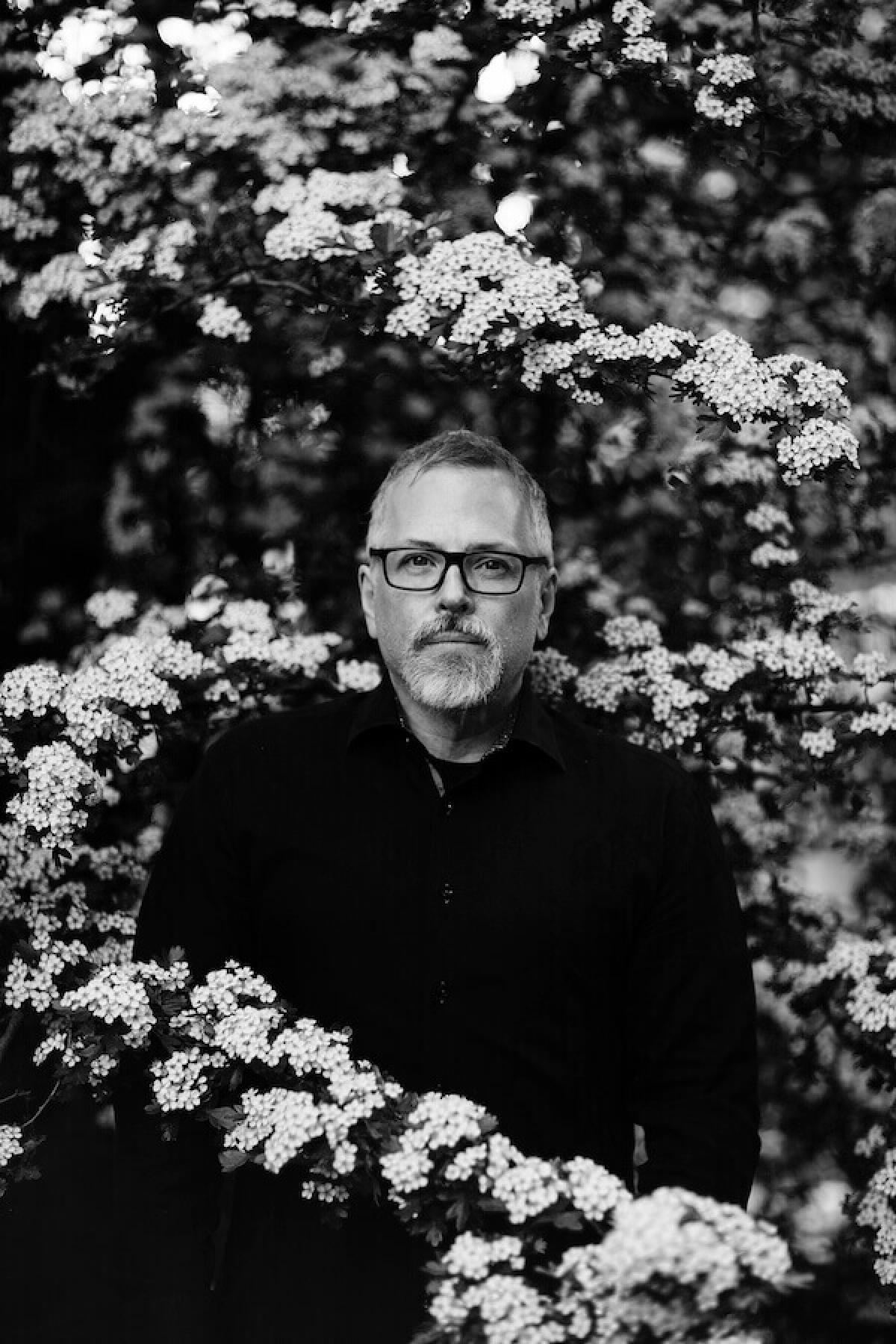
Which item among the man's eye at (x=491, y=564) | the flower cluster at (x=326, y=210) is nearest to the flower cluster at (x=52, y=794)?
the man's eye at (x=491, y=564)

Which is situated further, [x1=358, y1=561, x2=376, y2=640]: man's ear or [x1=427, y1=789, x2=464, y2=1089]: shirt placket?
[x1=358, y1=561, x2=376, y2=640]: man's ear

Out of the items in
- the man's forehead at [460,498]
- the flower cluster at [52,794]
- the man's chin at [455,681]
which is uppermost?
the man's forehead at [460,498]

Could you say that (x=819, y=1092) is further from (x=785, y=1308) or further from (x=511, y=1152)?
(x=511, y=1152)

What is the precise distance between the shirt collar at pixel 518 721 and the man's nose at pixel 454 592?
25cm

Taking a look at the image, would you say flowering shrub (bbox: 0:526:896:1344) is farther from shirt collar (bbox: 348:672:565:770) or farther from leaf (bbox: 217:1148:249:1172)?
shirt collar (bbox: 348:672:565:770)

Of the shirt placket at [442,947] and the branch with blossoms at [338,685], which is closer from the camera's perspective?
the shirt placket at [442,947]

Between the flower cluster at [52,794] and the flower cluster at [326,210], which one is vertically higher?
the flower cluster at [326,210]

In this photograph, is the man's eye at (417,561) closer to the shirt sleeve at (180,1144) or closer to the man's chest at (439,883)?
the man's chest at (439,883)

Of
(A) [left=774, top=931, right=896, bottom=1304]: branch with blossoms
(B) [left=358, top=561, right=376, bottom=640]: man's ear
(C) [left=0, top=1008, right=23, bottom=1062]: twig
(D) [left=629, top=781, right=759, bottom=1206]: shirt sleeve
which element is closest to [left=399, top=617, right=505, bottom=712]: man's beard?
(B) [left=358, top=561, right=376, bottom=640]: man's ear

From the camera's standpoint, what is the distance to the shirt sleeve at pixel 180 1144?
2930 millimetres

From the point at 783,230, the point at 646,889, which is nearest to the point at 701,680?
the point at 646,889

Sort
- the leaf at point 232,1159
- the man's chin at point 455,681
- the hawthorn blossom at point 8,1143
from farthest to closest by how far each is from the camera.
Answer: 1. the man's chin at point 455,681
2. the hawthorn blossom at point 8,1143
3. the leaf at point 232,1159

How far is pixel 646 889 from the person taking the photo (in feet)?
9.51

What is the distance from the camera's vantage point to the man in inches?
111
